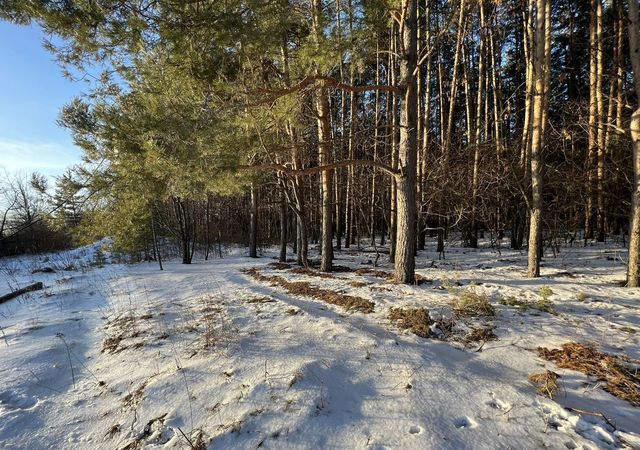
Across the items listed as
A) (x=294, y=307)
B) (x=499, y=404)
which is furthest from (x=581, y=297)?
(x=294, y=307)

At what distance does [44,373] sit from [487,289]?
22.3ft

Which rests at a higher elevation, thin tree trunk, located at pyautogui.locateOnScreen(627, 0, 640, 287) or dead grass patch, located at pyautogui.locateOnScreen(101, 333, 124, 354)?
thin tree trunk, located at pyautogui.locateOnScreen(627, 0, 640, 287)

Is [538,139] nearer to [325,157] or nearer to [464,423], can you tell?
[325,157]

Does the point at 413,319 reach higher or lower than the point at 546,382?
higher

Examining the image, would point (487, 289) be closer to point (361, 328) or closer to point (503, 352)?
point (503, 352)

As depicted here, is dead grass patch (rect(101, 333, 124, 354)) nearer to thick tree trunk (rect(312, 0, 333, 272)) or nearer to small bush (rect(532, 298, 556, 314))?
thick tree trunk (rect(312, 0, 333, 272))

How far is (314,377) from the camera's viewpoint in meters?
3.17

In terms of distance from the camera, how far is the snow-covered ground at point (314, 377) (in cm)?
250

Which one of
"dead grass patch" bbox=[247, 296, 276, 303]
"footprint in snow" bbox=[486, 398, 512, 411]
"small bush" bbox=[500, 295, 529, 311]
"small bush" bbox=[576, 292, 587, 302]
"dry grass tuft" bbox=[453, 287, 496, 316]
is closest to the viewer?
"footprint in snow" bbox=[486, 398, 512, 411]

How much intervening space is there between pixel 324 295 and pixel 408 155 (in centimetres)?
316

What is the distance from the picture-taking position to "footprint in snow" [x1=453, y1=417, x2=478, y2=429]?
250cm

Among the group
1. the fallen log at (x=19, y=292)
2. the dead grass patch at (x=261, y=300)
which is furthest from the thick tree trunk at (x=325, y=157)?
the fallen log at (x=19, y=292)

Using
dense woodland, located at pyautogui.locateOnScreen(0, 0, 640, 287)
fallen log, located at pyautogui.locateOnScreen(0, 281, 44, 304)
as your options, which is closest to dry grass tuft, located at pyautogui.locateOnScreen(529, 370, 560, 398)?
dense woodland, located at pyautogui.locateOnScreen(0, 0, 640, 287)

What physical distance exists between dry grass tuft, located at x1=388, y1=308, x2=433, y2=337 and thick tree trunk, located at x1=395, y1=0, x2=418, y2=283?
5.85 ft
